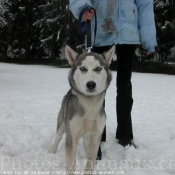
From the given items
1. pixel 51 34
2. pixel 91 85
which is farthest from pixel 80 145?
pixel 51 34

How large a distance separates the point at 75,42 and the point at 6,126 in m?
21.1

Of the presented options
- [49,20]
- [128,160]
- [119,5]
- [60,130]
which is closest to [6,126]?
[60,130]

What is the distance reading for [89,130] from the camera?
2.97 metres

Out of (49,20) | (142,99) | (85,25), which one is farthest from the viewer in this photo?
(49,20)

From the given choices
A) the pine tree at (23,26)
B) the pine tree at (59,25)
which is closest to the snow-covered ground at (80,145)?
the pine tree at (59,25)

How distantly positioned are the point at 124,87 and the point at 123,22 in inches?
34.4

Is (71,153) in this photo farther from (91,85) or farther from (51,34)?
(51,34)

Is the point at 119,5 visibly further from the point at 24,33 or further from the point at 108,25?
the point at 24,33

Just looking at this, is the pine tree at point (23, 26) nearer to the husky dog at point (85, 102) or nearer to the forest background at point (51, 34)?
the forest background at point (51, 34)

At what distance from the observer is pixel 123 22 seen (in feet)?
11.5

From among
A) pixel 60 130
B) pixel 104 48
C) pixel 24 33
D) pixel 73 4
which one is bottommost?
pixel 60 130

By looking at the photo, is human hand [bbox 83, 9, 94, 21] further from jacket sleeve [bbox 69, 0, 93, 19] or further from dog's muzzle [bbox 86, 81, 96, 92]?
dog's muzzle [bbox 86, 81, 96, 92]

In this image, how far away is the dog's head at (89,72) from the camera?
275cm

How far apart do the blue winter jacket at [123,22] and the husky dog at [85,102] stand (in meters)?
0.57
